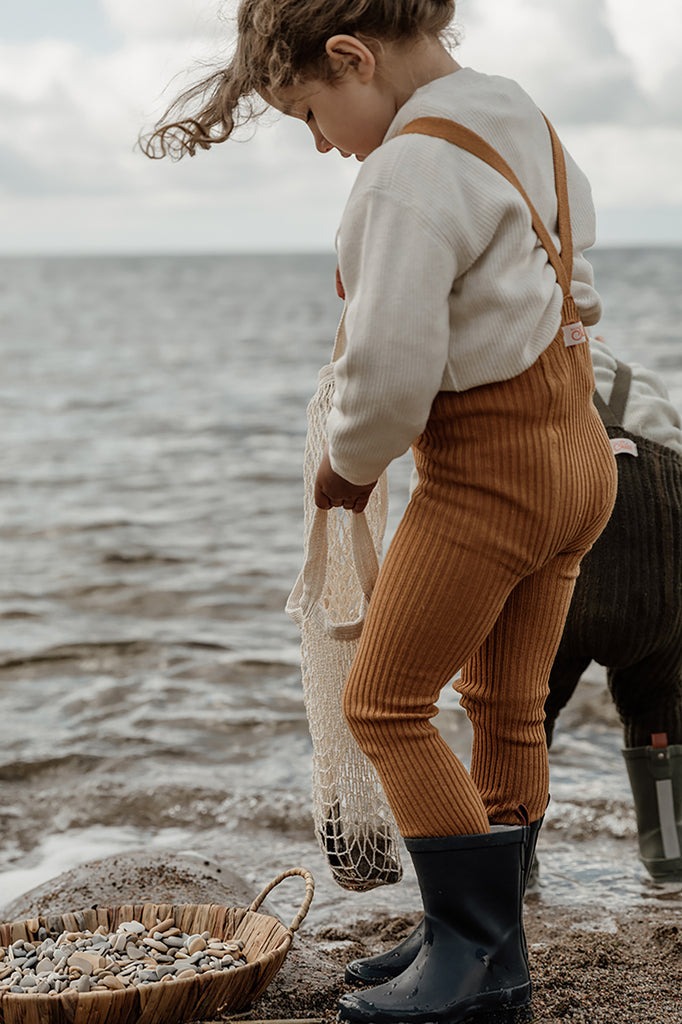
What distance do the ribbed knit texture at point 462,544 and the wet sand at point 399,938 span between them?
543 mm

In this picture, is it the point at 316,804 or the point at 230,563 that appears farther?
the point at 230,563

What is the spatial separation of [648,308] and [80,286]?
47.3 meters

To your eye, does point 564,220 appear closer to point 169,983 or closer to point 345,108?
point 345,108

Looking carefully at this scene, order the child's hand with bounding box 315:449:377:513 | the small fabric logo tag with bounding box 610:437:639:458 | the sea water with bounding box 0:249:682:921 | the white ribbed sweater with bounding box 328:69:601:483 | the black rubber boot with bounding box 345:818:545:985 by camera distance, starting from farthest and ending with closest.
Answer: the sea water with bounding box 0:249:682:921 < the small fabric logo tag with bounding box 610:437:639:458 < the black rubber boot with bounding box 345:818:545:985 < the child's hand with bounding box 315:449:377:513 < the white ribbed sweater with bounding box 328:69:601:483

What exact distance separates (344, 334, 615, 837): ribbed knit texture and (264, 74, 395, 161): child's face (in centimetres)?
48

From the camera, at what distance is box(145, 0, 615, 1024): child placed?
179cm

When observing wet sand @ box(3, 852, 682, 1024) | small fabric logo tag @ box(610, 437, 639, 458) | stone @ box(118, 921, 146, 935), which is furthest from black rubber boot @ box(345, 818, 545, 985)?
small fabric logo tag @ box(610, 437, 639, 458)

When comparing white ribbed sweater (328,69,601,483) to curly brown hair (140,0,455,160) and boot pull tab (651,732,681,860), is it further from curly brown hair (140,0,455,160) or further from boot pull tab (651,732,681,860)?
boot pull tab (651,732,681,860)

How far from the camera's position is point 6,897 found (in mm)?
3381

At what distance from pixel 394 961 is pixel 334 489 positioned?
0.96m

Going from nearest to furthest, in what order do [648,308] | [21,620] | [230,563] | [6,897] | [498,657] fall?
[498,657], [6,897], [21,620], [230,563], [648,308]

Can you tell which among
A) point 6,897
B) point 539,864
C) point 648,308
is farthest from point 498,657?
point 648,308

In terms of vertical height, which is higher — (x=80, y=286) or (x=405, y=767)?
(x=80, y=286)

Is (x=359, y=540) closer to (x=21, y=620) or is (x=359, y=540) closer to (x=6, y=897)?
(x=6, y=897)
